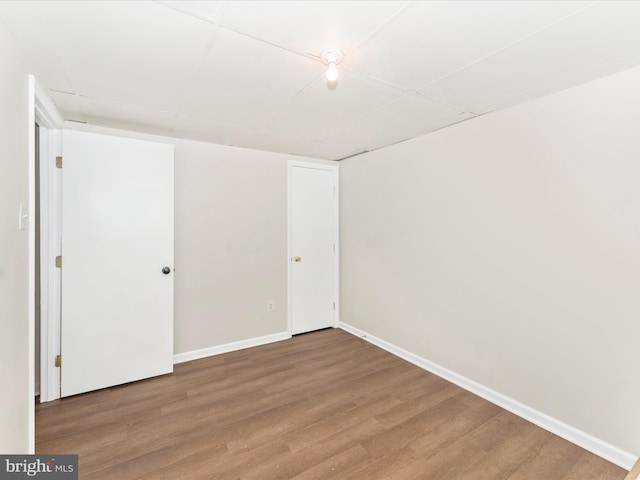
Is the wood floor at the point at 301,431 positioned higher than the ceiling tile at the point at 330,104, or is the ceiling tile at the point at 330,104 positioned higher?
the ceiling tile at the point at 330,104

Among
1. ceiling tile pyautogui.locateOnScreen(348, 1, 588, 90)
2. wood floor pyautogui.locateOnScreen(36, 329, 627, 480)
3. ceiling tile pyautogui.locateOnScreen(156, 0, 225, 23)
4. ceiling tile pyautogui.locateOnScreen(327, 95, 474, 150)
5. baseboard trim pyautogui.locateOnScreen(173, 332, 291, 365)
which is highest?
ceiling tile pyautogui.locateOnScreen(327, 95, 474, 150)

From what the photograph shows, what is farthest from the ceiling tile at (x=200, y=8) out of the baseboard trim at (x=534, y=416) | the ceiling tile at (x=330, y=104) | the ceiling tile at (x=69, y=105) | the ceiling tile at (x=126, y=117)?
the baseboard trim at (x=534, y=416)

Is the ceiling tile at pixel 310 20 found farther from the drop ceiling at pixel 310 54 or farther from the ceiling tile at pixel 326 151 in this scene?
the ceiling tile at pixel 326 151

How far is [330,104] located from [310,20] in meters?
0.91

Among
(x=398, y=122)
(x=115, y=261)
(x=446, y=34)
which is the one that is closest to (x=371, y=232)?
(x=398, y=122)

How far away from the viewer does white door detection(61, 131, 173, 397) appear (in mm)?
2490

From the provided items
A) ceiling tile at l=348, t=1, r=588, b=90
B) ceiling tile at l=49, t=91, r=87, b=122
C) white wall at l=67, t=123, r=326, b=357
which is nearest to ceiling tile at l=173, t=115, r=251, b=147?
white wall at l=67, t=123, r=326, b=357

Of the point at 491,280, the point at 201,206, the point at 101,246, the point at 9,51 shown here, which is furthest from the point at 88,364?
the point at 491,280

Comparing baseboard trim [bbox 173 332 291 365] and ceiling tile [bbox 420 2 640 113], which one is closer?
ceiling tile [bbox 420 2 640 113]

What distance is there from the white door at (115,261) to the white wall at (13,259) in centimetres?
84

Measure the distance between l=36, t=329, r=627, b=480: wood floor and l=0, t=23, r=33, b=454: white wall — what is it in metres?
0.53

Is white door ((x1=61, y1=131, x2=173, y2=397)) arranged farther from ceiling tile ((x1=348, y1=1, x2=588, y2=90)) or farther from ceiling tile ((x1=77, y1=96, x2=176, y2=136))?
ceiling tile ((x1=348, y1=1, x2=588, y2=90))

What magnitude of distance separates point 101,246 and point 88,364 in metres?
1.03

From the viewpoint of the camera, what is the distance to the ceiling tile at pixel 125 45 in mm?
1340
